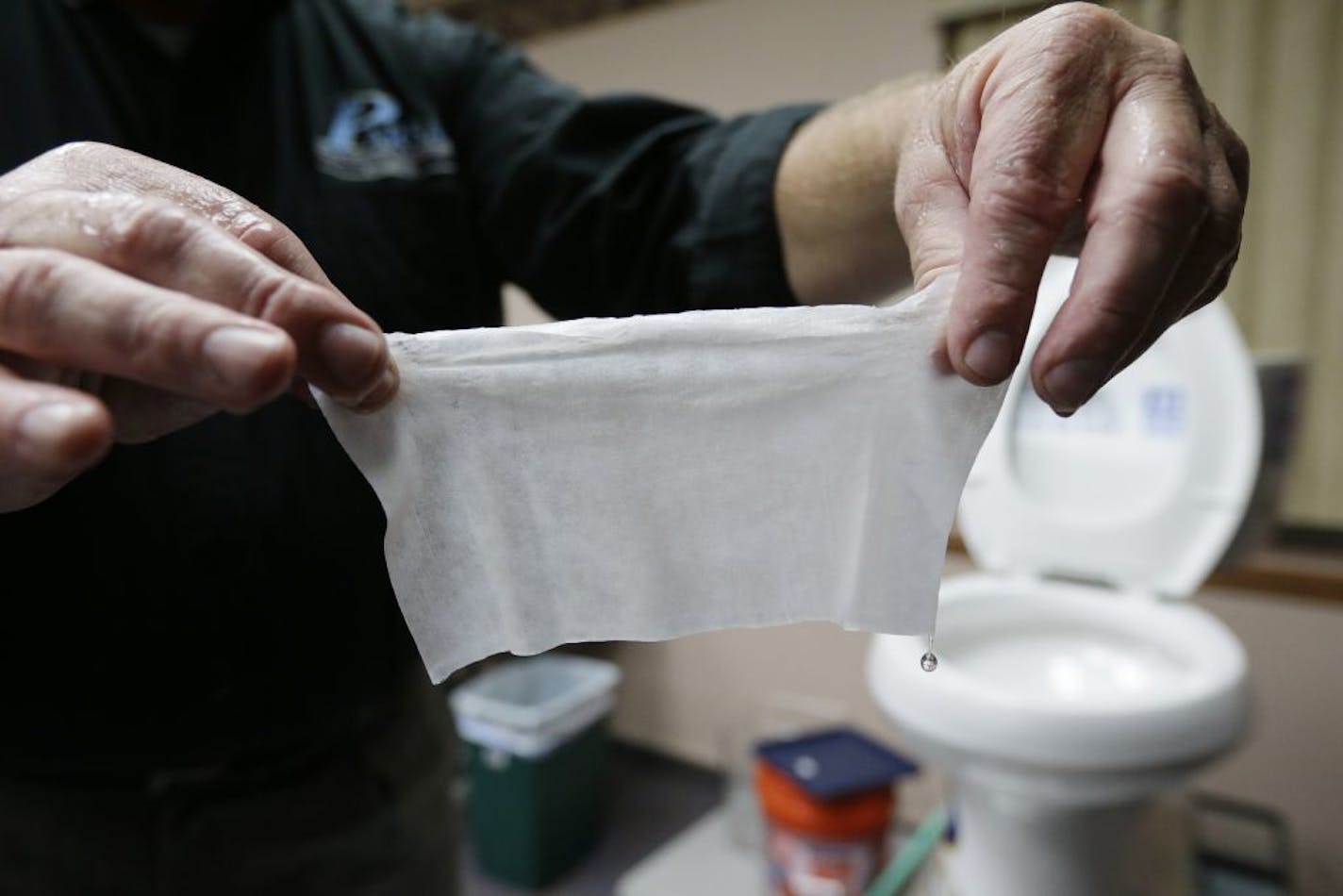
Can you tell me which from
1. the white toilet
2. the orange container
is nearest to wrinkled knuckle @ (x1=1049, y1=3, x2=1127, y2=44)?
the white toilet

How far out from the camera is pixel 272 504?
50 centimetres

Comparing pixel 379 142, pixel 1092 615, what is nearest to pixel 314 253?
pixel 379 142

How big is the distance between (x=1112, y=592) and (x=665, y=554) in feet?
2.61

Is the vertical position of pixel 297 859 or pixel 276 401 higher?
pixel 276 401

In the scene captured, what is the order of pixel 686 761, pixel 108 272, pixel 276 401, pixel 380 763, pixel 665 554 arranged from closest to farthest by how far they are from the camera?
pixel 108 272 < pixel 665 554 < pixel 276 401 < pixel 380 763 < pixel 686 761

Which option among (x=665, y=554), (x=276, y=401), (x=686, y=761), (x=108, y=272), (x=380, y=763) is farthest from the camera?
(x=686, y=761)

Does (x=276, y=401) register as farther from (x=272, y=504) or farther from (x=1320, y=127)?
(x=1320, y=127)

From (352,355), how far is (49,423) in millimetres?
80

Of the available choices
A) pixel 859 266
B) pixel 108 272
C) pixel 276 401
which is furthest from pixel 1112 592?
pixel 108 272

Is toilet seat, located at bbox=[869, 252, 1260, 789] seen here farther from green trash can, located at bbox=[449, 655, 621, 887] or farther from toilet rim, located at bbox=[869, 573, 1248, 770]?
green trash can, located at bbox=[449, 655, 621, 887]

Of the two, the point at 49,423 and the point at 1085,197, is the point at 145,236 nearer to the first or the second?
the point at 49,423

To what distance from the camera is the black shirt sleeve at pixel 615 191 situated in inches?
19.0

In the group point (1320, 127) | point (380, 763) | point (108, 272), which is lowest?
point (380, 763)

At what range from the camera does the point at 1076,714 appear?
69cm
